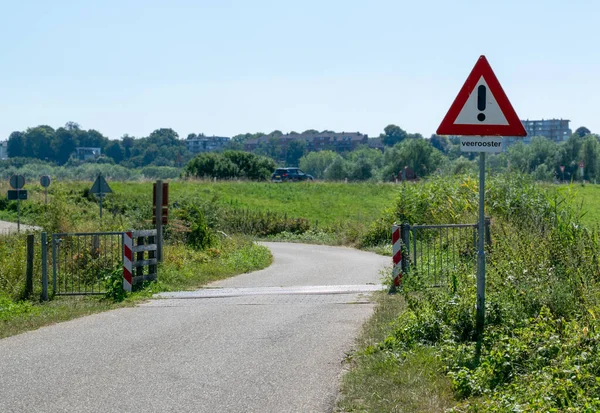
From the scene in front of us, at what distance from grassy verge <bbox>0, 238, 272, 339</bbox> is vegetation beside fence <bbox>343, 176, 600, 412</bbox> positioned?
5459 millimetres

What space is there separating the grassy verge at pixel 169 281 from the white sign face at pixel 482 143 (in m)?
6.76

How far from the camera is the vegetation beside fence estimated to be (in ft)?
20.4

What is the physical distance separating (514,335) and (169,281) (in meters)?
10.6

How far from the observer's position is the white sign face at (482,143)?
8219mm

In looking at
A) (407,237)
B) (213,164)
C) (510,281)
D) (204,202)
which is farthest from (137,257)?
(213,164)

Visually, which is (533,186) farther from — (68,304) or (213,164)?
(213,164)

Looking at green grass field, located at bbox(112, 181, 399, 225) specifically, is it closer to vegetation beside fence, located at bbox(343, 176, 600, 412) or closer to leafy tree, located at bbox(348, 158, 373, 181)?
vegetation beside fence, located at bbox(343, 176, 600, 412)

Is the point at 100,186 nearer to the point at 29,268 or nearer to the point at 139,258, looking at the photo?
the point at 139,258

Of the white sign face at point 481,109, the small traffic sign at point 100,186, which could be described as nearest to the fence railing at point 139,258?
the white sign face at point 481,109

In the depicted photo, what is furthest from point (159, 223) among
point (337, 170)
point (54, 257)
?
point (337, 170)

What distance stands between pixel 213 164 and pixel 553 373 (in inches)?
3510

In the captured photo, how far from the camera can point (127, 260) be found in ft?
50.0

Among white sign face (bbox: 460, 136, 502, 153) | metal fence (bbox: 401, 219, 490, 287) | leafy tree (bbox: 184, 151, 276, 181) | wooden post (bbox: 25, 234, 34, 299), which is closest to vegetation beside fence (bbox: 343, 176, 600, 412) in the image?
metal fence (bbox: 401, 219, 490, 287)

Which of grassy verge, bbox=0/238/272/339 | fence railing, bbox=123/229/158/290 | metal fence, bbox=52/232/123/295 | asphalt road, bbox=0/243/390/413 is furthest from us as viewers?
metal fence, bbox=52/232/123/295
